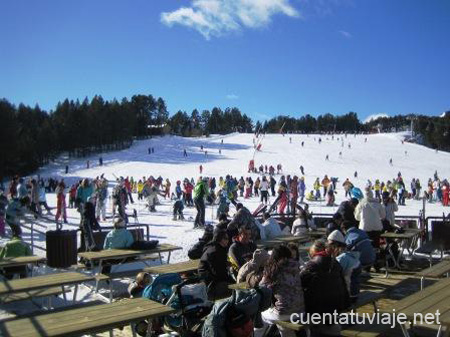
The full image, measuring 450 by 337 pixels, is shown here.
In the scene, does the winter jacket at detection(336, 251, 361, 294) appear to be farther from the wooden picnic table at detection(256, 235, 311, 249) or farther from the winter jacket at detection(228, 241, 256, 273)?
the wooden picnic table at detection(256, 235, 311, 249)

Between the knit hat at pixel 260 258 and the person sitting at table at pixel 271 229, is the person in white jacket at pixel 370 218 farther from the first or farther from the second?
the knit hat at pixel 260 258

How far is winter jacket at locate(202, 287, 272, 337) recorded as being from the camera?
12.2ft

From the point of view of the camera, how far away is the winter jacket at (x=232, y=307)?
12.2 feet

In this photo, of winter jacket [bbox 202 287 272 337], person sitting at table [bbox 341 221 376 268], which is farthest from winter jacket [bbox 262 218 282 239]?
winter jacket [bbox 202 287 272 337]

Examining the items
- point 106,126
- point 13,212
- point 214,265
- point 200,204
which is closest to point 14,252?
point 13,212

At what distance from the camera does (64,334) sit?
3598mm

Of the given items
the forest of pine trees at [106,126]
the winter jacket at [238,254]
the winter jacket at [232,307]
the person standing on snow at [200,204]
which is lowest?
the person standing on snow at [200,204]

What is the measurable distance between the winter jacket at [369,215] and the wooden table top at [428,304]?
4304 mm

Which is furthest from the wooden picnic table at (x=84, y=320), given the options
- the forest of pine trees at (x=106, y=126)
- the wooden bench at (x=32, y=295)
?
the forest of pine trees at (x=106, y=126)

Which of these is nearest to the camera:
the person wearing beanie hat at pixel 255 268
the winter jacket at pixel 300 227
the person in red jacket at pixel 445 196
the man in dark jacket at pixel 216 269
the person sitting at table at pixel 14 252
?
the person wearing beanie hat at pixel 255 268

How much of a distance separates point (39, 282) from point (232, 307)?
3115 mm

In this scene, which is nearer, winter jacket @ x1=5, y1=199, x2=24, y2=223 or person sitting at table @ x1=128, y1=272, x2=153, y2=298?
person sitting at table @ x1=128, y1=272, x2=153, y2=298

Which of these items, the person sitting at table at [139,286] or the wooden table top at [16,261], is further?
the wooden table top at [16,261]

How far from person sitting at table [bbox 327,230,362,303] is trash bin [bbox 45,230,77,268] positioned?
5067mm
